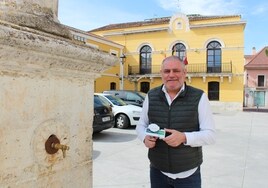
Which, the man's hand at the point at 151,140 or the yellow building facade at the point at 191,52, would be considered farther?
the yellow building facade at the point at 191,52

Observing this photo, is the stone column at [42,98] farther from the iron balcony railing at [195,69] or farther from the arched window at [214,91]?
the arched window at [214,91]

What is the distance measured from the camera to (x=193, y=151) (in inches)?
94.1

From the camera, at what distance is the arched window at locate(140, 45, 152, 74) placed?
31312 mm

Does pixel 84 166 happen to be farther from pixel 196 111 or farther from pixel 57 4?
pixel 196 111

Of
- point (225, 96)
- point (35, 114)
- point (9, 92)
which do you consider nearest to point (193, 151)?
point (35, 114)

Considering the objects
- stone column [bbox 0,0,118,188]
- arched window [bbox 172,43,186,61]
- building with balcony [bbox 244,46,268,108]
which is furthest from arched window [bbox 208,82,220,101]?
stone column [bbox 0,0,118,188]

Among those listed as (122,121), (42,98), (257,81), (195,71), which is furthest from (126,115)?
(257,81)

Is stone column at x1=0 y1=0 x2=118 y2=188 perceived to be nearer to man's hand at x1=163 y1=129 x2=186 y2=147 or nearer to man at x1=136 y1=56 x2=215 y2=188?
man's hand at x1=163 y1=129 x2=186 y2=147

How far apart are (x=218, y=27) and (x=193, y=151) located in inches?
1090

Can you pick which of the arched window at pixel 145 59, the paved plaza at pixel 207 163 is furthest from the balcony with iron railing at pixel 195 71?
the paved plaza at pixel 207 163

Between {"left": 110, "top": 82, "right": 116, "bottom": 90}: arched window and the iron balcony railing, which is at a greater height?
the iron balcony railing

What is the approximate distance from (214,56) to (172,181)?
2757 cm

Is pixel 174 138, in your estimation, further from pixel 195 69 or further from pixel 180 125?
pixel 195 69

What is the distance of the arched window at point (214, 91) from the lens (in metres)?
28.7
